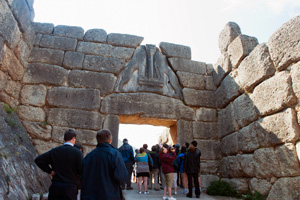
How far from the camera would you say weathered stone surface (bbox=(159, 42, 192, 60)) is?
743cm

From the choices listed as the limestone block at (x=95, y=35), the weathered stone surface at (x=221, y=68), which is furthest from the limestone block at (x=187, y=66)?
the limestone block at (x=95, y=35)

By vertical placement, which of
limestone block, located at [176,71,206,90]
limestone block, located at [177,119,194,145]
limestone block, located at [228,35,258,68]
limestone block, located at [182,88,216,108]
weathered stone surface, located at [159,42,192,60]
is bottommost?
limestone block, located at [177,119,194,145]

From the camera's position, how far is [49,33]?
6.80 metres

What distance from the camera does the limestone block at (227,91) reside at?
625 cm

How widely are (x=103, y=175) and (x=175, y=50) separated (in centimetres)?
571

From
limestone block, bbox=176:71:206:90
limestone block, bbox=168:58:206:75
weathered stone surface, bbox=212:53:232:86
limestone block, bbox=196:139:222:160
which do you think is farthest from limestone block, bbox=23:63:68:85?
weathered stone surface, bbox=212:53:232:86

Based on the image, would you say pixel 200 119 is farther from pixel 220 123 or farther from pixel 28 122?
pixel 28 122

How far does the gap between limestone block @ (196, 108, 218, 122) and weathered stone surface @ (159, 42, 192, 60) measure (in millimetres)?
1715

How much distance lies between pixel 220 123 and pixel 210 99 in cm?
79

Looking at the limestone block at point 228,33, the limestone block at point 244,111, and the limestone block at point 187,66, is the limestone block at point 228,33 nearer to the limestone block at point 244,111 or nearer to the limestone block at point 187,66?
the limestone block at point 187,66

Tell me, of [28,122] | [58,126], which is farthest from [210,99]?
[28,122]

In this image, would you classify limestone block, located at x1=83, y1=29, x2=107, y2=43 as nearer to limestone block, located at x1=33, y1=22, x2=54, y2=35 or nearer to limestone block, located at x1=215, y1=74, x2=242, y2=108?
limestone block, located at x1=33, y1=22, x2=54, y2=35

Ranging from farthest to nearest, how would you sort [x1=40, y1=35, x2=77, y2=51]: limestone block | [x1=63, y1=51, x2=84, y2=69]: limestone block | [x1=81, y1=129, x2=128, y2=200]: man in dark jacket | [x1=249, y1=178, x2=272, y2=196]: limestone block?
[x1=40, y1=35, x2=77, y2=51]: limestone block < [x1=63, y1=51, x2=84, y2=69]: limestone block < [x1=249, y1=178, x2=272, y2=196]: limestone block < [x1=81, y1=129, x2=128, y2=200]: man in dark jacket

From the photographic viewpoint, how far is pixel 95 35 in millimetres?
7008
